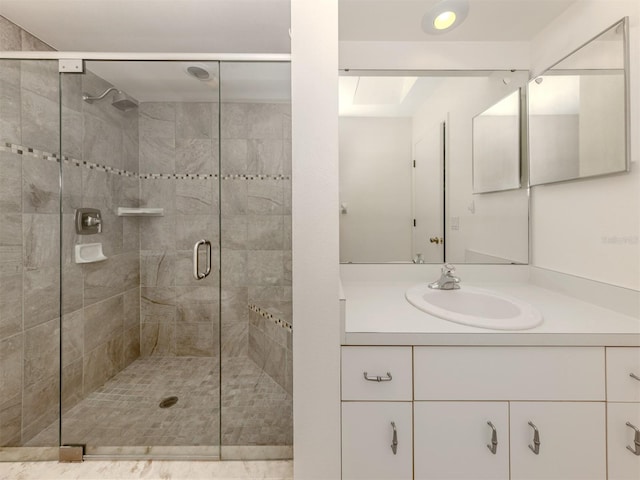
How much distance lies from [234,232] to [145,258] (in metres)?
0.78

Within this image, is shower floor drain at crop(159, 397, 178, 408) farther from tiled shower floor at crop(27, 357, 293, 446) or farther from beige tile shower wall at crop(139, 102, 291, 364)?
beige tile shower wall at crop(139, 102, 291, 364)

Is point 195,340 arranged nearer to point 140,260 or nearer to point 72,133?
point 140,260

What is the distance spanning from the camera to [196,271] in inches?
65.5

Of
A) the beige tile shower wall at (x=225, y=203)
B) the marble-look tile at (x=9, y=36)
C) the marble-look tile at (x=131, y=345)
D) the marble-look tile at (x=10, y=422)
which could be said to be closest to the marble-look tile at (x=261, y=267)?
the beige tile shower wall at (x=225, y=203)

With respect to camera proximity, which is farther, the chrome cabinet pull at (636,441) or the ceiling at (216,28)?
the ceiling at (216,28)

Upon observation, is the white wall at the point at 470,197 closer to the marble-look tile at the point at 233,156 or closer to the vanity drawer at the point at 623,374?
the vanity drawer at the point at 623,374

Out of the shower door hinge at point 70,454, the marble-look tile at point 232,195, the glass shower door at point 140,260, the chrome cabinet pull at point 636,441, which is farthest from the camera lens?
the marble-look tile at point 232,195

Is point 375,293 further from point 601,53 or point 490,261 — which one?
point 601,53

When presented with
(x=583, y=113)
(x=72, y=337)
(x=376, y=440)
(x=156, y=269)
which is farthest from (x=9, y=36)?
(x=583, y=113)

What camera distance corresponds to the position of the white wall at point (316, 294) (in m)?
0.99

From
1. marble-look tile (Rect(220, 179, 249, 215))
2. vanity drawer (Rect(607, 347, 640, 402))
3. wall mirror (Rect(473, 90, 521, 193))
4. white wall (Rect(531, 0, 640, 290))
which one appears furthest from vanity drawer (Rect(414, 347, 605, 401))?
marble-look tile (Rect(220, 179, 249, 215))

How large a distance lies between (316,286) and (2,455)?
1.79m

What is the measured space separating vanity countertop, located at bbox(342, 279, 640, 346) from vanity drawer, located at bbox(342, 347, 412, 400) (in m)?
0.04

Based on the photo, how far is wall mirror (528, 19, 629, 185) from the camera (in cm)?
114
